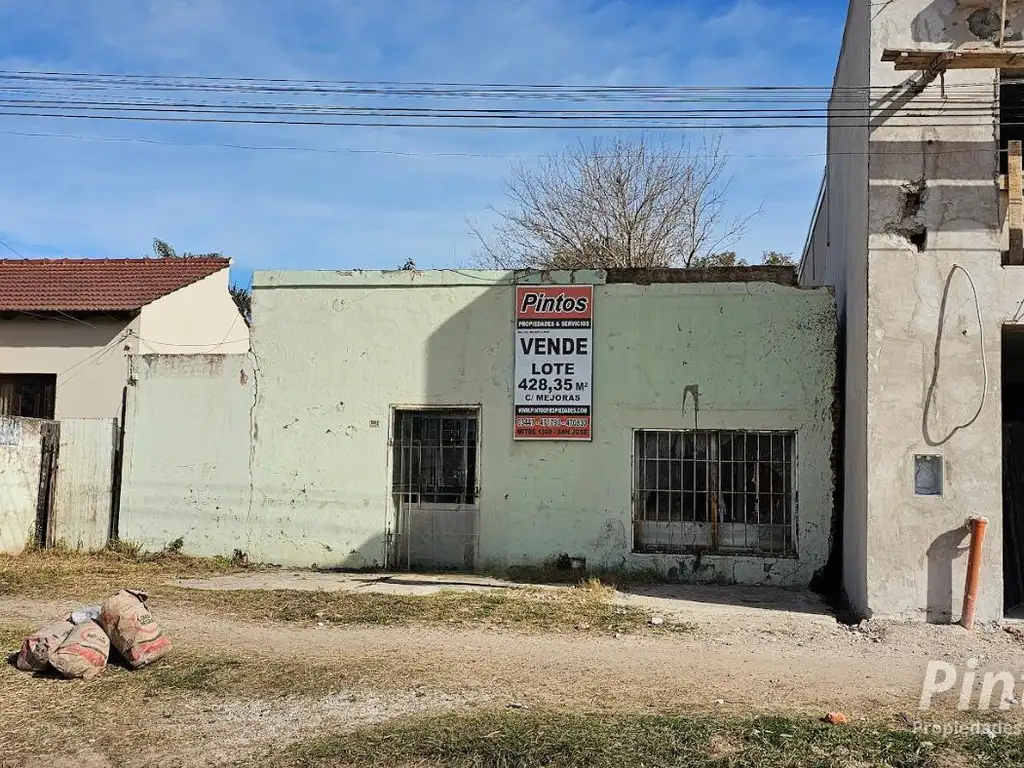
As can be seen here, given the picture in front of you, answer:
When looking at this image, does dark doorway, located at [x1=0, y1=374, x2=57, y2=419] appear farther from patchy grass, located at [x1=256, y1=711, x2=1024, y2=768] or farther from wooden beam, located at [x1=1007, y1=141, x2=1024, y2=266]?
wooden beam, located at [x1=1007, y1=141, x2=1024, y2=266]

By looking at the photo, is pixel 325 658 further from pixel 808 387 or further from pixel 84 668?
pixel 808 387

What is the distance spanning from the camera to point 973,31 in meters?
9.35

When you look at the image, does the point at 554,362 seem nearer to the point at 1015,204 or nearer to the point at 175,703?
the point at 1015,204

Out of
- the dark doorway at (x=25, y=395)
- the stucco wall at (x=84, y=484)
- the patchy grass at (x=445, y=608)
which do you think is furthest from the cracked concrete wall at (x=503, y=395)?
the dark doorway at (x=25, y=395)

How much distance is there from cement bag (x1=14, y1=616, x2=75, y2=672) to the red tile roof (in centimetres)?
1036

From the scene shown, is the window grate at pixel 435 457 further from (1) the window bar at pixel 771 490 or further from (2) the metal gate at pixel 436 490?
(1) the window bar at pixel 771 490

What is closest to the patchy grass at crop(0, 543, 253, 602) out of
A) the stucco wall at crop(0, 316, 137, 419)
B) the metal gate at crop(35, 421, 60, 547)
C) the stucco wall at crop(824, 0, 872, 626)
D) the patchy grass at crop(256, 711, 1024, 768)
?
the metal gate at crop(35, 421, 60, 547)

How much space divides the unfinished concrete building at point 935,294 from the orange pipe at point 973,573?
0.43ft

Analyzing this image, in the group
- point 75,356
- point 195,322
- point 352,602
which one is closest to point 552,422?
point 352,602

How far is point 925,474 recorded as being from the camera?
30.2 feet

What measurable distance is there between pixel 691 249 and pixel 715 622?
15.3 meters

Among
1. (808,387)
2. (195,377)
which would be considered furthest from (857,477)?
(195,377)

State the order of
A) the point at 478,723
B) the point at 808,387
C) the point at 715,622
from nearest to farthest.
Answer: the point at 478,723, the point at 715,622, the point at 808,387

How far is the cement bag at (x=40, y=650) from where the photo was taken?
7090 mm
